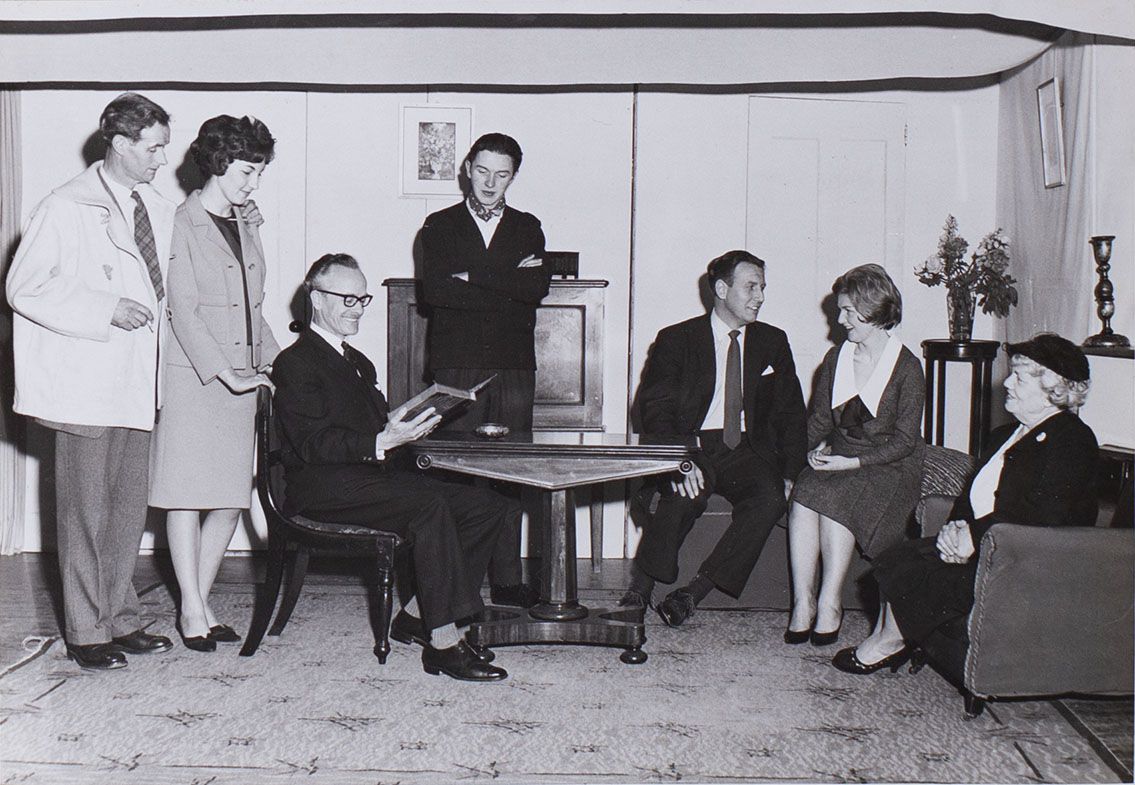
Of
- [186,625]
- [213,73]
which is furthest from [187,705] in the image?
[213,73]

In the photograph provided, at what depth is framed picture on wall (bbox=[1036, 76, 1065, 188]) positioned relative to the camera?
4.67 meters

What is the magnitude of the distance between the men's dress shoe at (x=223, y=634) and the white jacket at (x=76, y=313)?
2.73 feet

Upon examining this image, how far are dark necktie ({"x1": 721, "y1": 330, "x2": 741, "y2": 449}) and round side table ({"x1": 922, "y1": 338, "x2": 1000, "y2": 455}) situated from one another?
1.38 metres

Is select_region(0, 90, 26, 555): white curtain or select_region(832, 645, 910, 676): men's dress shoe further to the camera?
select_region(0, 90, 26, 555): white curtain

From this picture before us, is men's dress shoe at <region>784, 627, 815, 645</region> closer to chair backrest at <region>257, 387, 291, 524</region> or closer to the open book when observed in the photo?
the open book

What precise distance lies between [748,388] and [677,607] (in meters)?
0.98

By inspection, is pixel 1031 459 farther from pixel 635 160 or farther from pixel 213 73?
pixel 213 73

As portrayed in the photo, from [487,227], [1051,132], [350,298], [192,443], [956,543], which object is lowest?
[956,543]

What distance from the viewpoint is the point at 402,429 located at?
3.42 metres

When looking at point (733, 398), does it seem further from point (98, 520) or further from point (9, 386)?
point (9, 386)

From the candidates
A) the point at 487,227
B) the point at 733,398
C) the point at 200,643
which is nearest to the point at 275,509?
the point at 200,643

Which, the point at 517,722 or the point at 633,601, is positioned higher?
the point at 633,601

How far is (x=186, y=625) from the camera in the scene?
368 cm

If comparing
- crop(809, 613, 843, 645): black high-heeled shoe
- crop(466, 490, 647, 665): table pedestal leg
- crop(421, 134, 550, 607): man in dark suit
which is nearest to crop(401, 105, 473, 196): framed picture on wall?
crop(421, 134, 550, 607): man in dark suit
